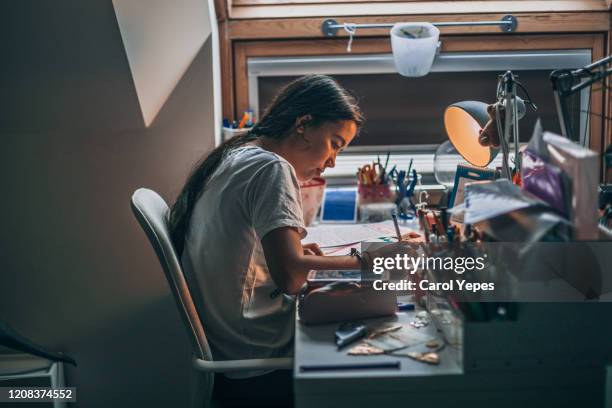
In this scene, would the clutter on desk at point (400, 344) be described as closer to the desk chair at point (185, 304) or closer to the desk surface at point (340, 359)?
the desk surface at point (340, 359)

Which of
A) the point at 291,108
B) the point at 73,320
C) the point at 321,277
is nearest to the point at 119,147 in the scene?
the point at 73,320

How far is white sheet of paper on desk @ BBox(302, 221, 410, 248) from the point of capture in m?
1.94

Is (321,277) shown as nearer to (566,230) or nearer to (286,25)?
(566,230)

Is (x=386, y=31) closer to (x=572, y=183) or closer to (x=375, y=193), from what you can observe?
(x=375, y=193)

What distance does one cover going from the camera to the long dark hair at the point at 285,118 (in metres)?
1.60

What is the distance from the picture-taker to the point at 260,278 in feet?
5.01

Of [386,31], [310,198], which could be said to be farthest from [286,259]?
[386,31]

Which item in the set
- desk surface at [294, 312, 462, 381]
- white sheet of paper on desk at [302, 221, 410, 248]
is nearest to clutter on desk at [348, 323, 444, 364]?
desk surface at [294, 312, 462, 381]

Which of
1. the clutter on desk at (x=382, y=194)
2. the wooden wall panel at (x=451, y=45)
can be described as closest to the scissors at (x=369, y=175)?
the clutter on desk at (x=382, y=194)

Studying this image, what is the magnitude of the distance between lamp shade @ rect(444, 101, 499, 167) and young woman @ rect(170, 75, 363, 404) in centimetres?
49

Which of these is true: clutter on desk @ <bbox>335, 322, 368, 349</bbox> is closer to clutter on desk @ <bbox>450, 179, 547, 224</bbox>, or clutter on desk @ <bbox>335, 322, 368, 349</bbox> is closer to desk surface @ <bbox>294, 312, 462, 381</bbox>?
desk surface @ <bbox>294, 312, 462, 381</bbox>

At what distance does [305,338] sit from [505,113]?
735 millimetres

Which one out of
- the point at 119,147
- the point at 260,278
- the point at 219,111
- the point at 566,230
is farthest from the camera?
the point at 219,111

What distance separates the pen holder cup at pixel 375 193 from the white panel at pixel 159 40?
0.65m
